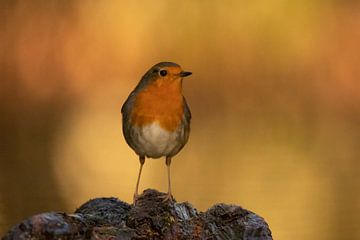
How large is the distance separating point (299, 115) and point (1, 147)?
2841mm

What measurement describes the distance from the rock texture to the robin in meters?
0.40

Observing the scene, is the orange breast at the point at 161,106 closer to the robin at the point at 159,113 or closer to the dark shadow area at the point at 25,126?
the robin at the point at 159,113

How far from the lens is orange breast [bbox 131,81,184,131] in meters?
4.90

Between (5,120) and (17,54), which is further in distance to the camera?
(17,54)

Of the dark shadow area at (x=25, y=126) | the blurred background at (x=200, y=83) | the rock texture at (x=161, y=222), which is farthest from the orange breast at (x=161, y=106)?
the blurred background at (x=200, y=83)

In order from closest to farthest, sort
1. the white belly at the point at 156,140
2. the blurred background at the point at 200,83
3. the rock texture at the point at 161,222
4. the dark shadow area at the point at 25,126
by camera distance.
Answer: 1. the rock texture at the point at 161,222
2. the white belly at the point at 156,140
3. the dark shadow area at the point at 25,126
4. the blurred background at the point at 200,83

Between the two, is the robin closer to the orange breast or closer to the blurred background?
the orange breast

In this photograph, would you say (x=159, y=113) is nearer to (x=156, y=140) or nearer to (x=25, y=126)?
Result: (x=156, y=140)

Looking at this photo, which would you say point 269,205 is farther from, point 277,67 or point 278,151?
point 277,67

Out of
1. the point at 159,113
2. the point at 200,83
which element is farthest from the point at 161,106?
the point at 200,83

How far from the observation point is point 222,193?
765cm

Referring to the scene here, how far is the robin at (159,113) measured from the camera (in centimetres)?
489

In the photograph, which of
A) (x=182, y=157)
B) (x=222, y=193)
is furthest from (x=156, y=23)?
(x=222, y=193)

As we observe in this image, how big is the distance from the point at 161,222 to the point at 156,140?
2.13 feet
